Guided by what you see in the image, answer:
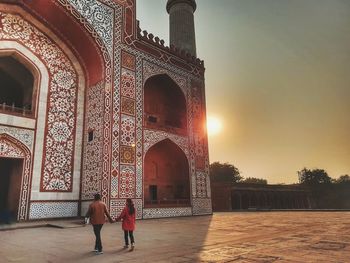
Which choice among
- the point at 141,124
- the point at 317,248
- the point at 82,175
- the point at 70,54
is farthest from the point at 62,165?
the point at 317,248

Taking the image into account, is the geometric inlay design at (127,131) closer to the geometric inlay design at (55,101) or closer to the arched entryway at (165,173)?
the geometric inlay design at (55,101)

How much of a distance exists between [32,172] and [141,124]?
395 cm

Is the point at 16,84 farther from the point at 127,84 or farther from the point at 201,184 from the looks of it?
the point at 201,184

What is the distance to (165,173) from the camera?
44.0ft

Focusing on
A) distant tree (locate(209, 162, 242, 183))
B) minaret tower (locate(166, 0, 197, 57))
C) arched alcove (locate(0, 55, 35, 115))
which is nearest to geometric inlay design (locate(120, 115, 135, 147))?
arched alcove (locate(0, 55, 35, 115))

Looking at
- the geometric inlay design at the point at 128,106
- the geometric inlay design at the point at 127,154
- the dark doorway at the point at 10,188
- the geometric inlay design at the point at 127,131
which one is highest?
the geometric inlay design at the point at 128,106

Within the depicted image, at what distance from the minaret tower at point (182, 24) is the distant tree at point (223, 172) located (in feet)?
95.9

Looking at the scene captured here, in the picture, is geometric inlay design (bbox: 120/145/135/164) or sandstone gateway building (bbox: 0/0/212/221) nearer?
sandstone gateway building (bbox: 0/0/212/221)

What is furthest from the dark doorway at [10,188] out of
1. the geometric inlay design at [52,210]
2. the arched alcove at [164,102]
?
the arched alcove at [164,102]

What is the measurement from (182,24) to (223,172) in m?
30.7

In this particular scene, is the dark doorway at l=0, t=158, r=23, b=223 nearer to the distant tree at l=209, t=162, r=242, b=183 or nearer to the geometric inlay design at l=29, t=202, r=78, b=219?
the geometric inlay design at l=29, t=202, r=78, b=219

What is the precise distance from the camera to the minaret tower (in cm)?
1559

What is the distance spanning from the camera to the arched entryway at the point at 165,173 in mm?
12477

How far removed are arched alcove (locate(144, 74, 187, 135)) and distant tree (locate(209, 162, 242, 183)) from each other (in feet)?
98.2
